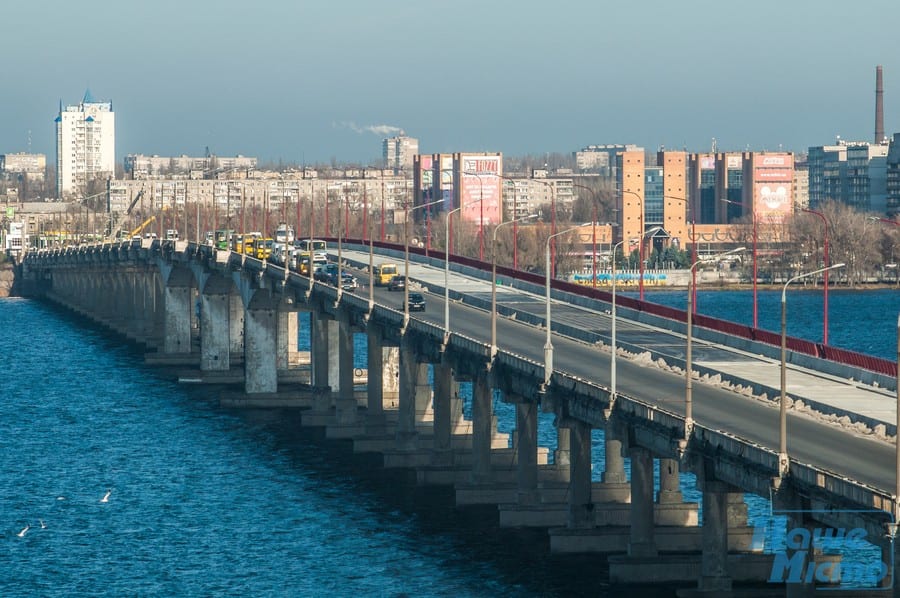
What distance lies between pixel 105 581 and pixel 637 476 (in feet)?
62.2

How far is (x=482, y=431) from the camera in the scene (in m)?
72.5

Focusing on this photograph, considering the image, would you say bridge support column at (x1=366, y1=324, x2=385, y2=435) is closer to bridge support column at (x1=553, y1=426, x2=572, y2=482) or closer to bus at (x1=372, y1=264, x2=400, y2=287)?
bridge support column at (x1=553, y1=426, x2=572, y2=482)

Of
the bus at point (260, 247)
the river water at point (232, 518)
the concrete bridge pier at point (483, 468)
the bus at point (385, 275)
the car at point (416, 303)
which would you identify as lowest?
the river water at point (232, 518)

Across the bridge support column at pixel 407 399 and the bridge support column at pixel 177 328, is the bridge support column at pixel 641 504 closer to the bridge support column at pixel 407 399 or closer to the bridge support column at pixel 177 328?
the bridge support column at pixel 407 399

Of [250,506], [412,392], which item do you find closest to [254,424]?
[412,392]

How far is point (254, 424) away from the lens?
10212 cm

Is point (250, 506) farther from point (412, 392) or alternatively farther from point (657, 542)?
point (657, 542)

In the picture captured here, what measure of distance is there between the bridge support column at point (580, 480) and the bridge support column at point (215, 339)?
6684cm

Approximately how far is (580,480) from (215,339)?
221ft

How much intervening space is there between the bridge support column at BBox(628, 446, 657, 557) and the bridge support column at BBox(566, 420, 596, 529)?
5.03 metres

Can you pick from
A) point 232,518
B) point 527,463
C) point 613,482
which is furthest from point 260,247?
point 613,482

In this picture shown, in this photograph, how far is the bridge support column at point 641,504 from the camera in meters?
57.1

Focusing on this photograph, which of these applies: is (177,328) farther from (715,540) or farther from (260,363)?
(715,540)

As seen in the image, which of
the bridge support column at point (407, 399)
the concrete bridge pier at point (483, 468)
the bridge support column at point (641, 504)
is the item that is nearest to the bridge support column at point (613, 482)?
the concrete bridge pier at point (483, 468)
